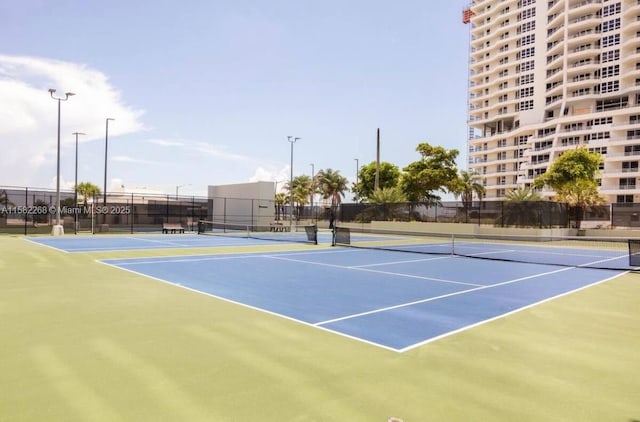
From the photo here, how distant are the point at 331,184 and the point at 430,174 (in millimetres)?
38295

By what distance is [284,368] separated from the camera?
4918mm

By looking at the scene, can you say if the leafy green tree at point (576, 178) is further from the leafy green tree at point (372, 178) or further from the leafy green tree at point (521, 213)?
the leafy green tree at point (372, 178)

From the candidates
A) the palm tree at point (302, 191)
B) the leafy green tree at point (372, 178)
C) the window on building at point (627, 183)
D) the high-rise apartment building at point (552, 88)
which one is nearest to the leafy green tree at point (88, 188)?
the palm tree at point (302, 191)

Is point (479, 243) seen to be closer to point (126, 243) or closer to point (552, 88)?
point (126, 243)

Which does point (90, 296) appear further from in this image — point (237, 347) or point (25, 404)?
point (25, 404)

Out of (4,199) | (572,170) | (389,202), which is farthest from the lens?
(389,202)

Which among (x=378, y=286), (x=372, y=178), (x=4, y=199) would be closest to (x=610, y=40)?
(x=372, y=178)

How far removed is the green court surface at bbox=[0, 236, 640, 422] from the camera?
12.8ft

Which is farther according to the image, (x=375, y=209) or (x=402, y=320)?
(x=375, y=209)

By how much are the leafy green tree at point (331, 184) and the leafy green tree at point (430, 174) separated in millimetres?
35186

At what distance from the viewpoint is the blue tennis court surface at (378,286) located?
7.11 m

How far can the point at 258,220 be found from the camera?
138ft

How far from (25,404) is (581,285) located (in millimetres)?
11930

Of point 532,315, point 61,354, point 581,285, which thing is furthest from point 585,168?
point 61,354
